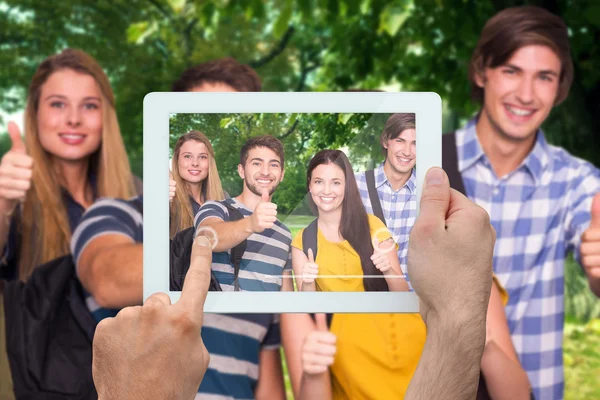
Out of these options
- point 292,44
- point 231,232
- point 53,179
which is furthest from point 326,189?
point 292,44

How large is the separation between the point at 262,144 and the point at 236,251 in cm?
20

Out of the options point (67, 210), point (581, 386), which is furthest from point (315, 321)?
point (581, 386)

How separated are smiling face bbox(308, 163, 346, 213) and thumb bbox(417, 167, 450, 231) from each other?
0.17m

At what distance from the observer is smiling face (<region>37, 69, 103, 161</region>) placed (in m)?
2.44

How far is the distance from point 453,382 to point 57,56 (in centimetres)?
197

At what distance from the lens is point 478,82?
2.60 m

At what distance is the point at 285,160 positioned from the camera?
1.29 meters

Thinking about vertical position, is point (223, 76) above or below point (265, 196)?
above

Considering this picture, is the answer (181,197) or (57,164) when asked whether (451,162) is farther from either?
(181,197)

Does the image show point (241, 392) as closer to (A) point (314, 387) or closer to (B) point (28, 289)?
(A) point (314, 387)

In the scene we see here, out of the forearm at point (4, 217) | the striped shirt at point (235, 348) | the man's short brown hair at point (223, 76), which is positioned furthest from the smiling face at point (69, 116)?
the striped shirt at point (235, 348)

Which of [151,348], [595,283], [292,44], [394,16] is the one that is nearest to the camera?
[151,348]

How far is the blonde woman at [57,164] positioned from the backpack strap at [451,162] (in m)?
1.14

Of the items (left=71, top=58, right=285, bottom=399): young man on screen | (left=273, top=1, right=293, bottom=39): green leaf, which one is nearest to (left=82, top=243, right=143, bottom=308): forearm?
(left=71, top=58, right=285, bottom=399): young man on screen
